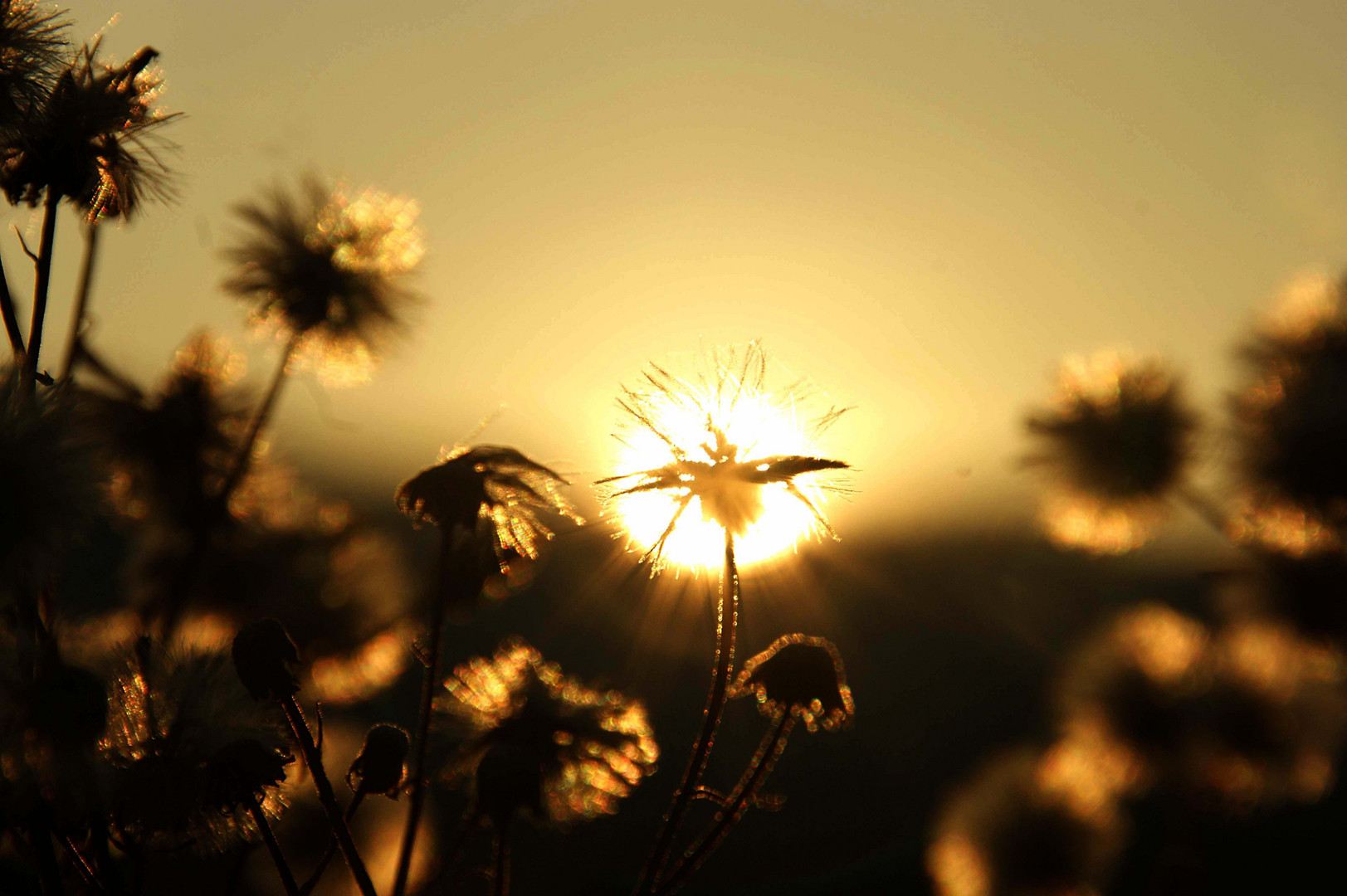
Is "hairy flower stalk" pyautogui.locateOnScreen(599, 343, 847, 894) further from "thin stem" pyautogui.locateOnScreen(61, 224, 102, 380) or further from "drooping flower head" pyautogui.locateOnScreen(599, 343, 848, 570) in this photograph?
"thin stem" pyautogui.locateOnScreen(61, 224, 102, 380)

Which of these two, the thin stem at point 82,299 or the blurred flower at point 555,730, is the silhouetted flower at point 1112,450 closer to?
the blurred flower at point 555,730

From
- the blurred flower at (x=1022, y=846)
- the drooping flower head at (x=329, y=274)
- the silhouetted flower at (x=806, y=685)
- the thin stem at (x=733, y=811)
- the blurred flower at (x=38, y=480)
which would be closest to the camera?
the blurred flower at (x=38, y=480)

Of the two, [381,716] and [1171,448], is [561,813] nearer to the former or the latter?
[381,716]

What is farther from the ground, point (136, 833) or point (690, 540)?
point (690, 540)

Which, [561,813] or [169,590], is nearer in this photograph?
[561,813]

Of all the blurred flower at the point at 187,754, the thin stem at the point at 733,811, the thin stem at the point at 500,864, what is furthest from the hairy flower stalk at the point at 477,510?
the thin stem at the point at 733,811

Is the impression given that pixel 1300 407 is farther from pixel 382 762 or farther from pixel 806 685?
pixel 382 762

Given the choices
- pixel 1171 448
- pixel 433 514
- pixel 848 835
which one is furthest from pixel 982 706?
pixel 433 514

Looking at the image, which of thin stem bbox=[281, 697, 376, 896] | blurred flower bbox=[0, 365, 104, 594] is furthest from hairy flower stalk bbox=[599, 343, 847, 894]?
blurred flower bbox=[0, 365, 104, 594]
